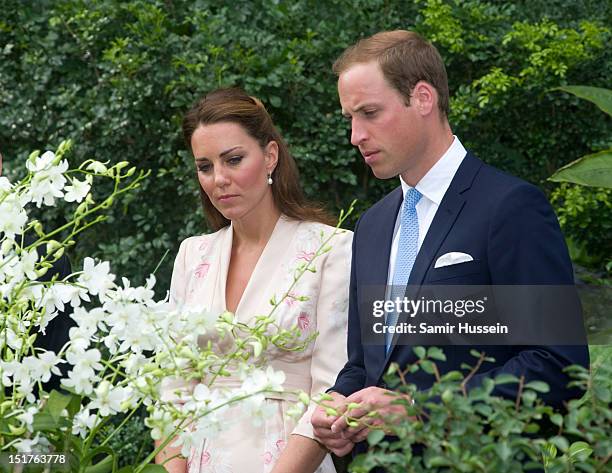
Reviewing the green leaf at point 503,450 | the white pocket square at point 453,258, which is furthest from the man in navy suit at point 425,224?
the green leaf at point 503,450

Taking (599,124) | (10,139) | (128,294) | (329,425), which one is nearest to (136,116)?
(10,139)

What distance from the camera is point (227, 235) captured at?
12.8 ft

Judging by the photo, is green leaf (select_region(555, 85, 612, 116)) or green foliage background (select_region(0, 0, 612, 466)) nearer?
green leaf (select_region(555, 85, 612, 116))

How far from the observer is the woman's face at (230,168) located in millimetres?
3656

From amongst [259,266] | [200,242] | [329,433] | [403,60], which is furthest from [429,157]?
[200,242]

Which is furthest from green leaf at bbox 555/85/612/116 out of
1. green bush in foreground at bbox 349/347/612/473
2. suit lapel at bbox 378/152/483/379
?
green bush in foreground at bbox 349/347/612/473

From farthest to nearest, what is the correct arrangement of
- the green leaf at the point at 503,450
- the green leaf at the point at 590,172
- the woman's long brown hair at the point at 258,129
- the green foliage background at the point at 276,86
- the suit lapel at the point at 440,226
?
1. the green foliage background at the point at 276,86
2. the woman's long brown hair at the point at 258,129
3. the green leaf at the point at 590,172
4. the suit lapel at the point at 440,226
5. the green leaf at the point at 503,450

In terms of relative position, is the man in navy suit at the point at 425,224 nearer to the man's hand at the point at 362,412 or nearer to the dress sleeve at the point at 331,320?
the man's hand at the point at 362,412

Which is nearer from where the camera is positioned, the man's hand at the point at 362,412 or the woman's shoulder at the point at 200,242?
the man's hand at the point at 362,412

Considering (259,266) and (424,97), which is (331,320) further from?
(424,97)

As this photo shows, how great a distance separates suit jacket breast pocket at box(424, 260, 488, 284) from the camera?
2.81m

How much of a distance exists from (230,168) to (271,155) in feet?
0.81

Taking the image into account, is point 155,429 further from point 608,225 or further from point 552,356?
point 608,225

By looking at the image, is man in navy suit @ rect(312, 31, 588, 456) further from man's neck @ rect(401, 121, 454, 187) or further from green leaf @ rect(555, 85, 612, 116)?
green leaf @ rect(555, 85, 612, 116)
